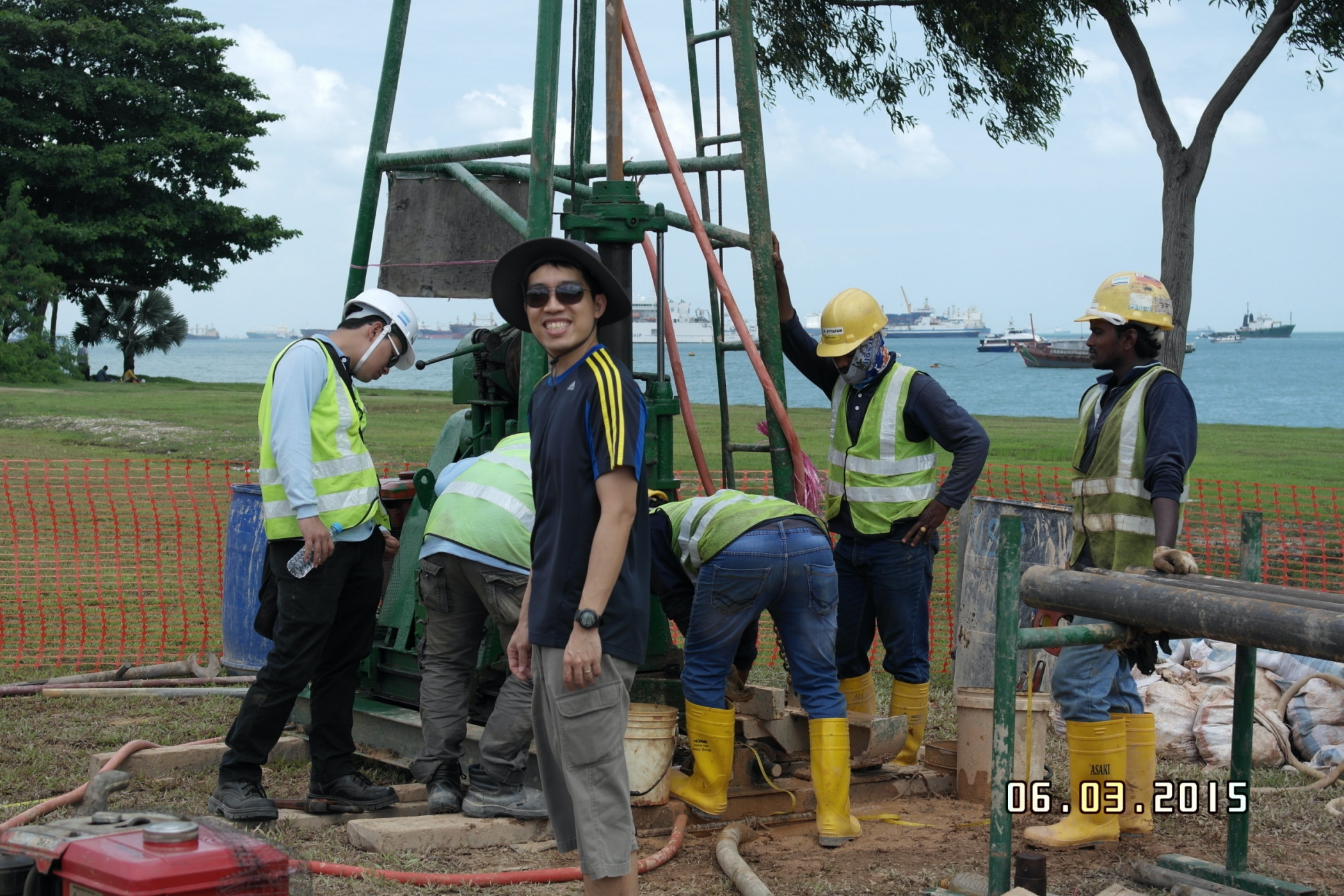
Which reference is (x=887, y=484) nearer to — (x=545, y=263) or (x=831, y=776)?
(x=831, y=776)

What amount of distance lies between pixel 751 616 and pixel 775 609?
0.13m

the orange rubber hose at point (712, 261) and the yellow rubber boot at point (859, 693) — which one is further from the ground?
the orange rubber hose at point (712, 261)

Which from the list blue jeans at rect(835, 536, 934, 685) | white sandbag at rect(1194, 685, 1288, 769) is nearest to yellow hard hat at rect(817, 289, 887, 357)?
blue jeans at rect(835, 536, 934, 685)

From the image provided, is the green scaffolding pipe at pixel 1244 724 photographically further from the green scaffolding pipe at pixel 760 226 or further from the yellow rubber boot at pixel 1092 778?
the green scaffolding pipe at pixel 760 226

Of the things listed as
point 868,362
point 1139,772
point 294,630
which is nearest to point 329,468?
point 294,630

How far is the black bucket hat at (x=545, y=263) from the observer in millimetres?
3676

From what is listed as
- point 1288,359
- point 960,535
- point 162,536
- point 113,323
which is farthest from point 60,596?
point 1288,359

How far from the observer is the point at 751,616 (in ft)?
15.8

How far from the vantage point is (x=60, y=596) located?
373 inches

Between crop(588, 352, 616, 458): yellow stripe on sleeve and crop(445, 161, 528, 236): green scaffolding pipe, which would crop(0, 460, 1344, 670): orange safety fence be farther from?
crop(588, 352, 616, 458): yellow stripe on sleeve

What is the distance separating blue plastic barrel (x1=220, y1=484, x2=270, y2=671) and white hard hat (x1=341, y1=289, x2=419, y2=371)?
1836 mm

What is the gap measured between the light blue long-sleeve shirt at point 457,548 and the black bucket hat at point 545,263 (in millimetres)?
1218

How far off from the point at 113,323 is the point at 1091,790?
144ft

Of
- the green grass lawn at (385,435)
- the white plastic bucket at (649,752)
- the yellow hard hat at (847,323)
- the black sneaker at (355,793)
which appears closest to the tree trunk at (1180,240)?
the yellow hard hat at (847,323)
